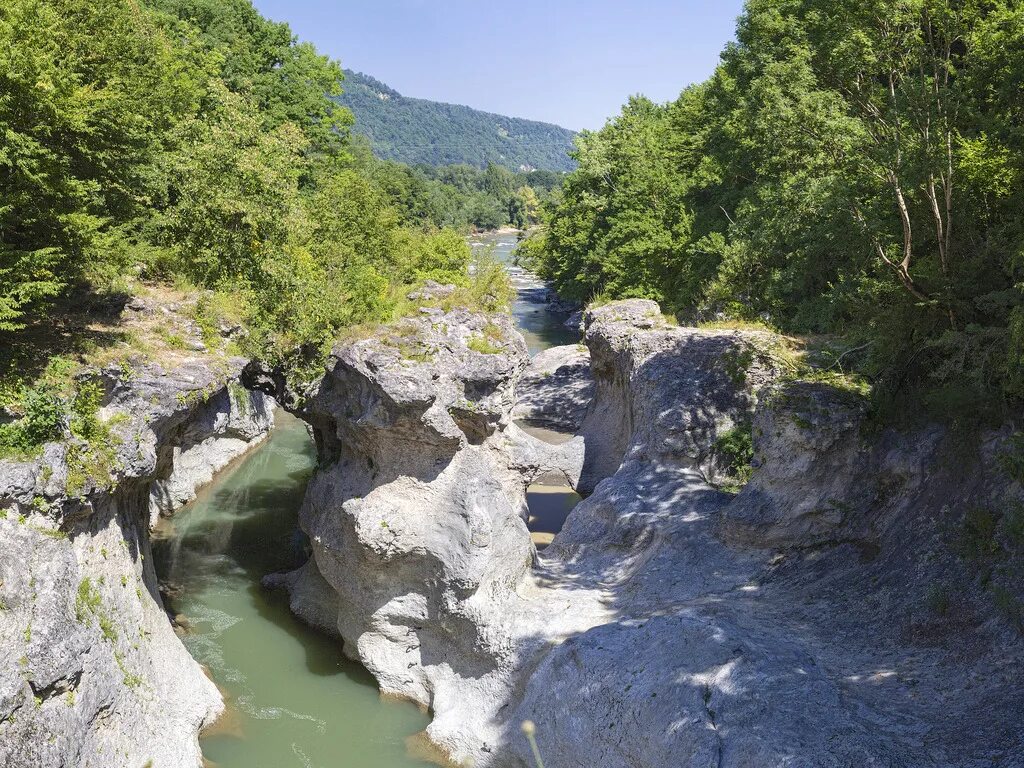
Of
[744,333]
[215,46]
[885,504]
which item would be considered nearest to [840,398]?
[885,504]

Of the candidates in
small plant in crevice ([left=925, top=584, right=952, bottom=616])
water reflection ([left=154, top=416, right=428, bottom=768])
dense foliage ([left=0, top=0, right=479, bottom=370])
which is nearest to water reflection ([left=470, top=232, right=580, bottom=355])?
dense foliage ([left=0, top=0, right=479, bottom=370])

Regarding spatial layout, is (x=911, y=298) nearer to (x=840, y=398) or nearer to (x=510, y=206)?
(x=840, y=398)

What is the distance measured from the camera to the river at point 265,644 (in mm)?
14859

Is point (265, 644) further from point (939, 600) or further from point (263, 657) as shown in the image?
point (939, 600)

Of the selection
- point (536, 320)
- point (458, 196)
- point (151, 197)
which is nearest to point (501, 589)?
point (151, 197)

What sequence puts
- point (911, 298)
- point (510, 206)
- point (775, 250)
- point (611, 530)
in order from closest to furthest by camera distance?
1. point (911, 298)
2. point (611, 530)
3. point (775, 250)
4. point (510, 206)

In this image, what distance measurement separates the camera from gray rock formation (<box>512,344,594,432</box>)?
34.1 meters

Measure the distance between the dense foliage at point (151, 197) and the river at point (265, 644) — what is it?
4.97m

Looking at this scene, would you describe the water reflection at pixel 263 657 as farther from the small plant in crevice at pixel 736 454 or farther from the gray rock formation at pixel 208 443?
the small plant in crevice at pixel 736 454

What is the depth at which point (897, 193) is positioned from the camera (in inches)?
536

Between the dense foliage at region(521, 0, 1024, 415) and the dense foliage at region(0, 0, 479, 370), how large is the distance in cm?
977

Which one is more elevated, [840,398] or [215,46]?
[215,46]

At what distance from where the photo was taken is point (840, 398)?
16.1 meters

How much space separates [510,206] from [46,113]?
505 ft
